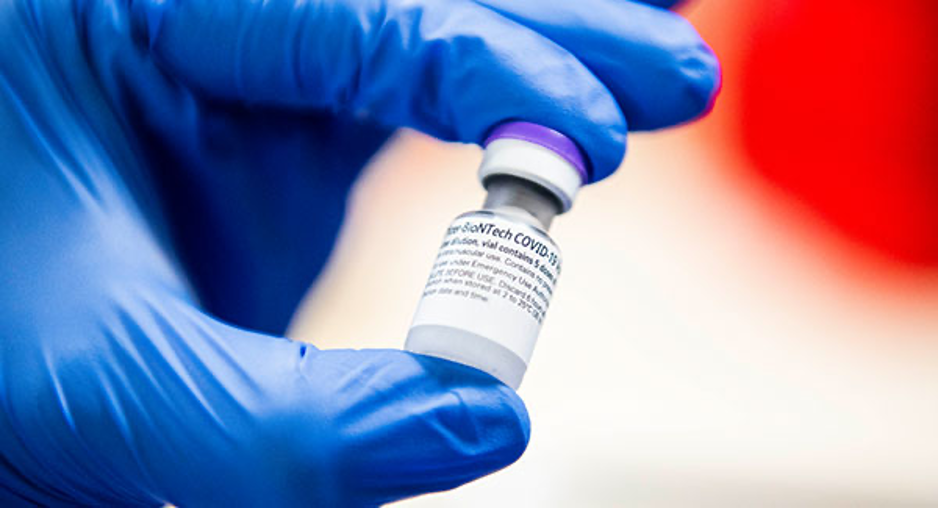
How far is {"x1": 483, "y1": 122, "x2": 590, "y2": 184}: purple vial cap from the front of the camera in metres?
0.59

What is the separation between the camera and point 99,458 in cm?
57

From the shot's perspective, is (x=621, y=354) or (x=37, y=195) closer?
(x=37, y=195)

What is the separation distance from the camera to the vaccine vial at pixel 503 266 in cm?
54

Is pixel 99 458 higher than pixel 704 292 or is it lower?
lower

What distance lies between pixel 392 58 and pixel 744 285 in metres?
0.67

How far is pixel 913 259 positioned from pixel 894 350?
0.13 meters

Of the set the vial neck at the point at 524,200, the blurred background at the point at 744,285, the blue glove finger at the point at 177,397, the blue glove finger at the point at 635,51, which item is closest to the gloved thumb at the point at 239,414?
the blue glove finger at the point at 177,397

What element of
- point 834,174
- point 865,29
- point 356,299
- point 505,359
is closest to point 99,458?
point 505,359

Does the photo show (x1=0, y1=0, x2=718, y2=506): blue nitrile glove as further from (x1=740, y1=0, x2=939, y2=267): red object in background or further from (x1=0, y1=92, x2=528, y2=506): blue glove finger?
(x1=740, y1=0, x2=939, y2=267): red object in background

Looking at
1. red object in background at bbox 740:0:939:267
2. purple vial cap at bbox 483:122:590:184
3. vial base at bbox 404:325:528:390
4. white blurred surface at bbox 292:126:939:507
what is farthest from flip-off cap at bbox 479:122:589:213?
red object in background at bbox 740:0:939:267

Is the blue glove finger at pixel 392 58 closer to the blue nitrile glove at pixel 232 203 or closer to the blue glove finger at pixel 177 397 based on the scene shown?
the blue nitrile glove at pixel 232 203

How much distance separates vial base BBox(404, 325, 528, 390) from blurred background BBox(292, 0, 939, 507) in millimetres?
507

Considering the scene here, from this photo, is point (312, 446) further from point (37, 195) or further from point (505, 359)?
point (37, 195)

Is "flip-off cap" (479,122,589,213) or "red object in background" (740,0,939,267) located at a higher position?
"red object in background" (740,0,939,267)
